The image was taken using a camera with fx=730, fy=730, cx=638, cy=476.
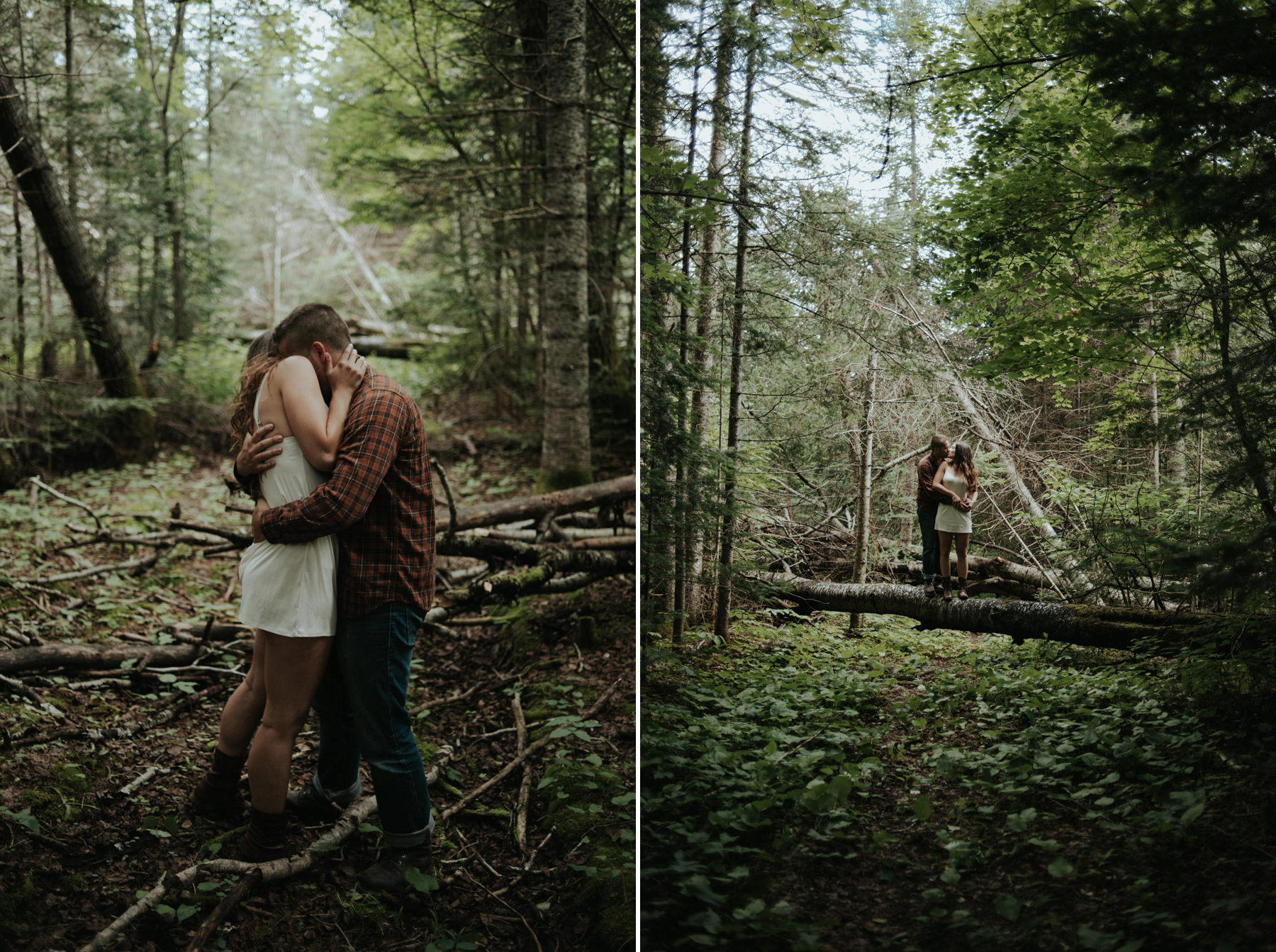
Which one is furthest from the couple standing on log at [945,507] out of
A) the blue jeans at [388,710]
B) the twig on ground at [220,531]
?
the twig on ground at [220,531]

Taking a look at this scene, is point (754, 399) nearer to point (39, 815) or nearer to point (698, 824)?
point (698, 824)

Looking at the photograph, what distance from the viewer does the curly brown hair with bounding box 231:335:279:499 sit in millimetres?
2180

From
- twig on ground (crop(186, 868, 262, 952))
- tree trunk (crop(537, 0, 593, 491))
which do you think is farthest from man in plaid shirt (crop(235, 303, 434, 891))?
tree trunk (crop(537, 0, 593, 491))

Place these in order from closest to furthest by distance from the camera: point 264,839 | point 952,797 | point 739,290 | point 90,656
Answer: point 952,797 → point 739,290 → point 264,839 → point 90,656

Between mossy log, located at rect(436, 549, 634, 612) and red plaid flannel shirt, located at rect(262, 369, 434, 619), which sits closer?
red plaid flannel shirt, located at rect(262, 369, 434, 619)

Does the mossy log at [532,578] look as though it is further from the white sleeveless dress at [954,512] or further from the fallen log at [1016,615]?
the white sleeveless dress at [954,512]

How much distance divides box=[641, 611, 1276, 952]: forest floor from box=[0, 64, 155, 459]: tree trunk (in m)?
3.25

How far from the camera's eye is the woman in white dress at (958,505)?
3.95 feet

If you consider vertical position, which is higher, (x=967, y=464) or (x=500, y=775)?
(x=967, y=464)

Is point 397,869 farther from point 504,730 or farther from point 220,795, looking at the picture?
point 504,730

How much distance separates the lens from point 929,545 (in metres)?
1.26

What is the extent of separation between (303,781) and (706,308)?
7.64 ft

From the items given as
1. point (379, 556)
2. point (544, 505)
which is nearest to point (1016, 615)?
point (379, 556)

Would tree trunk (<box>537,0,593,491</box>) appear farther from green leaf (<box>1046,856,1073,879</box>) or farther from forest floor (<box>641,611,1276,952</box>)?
green leaf (<box>1046,856,1073,879</box>)
